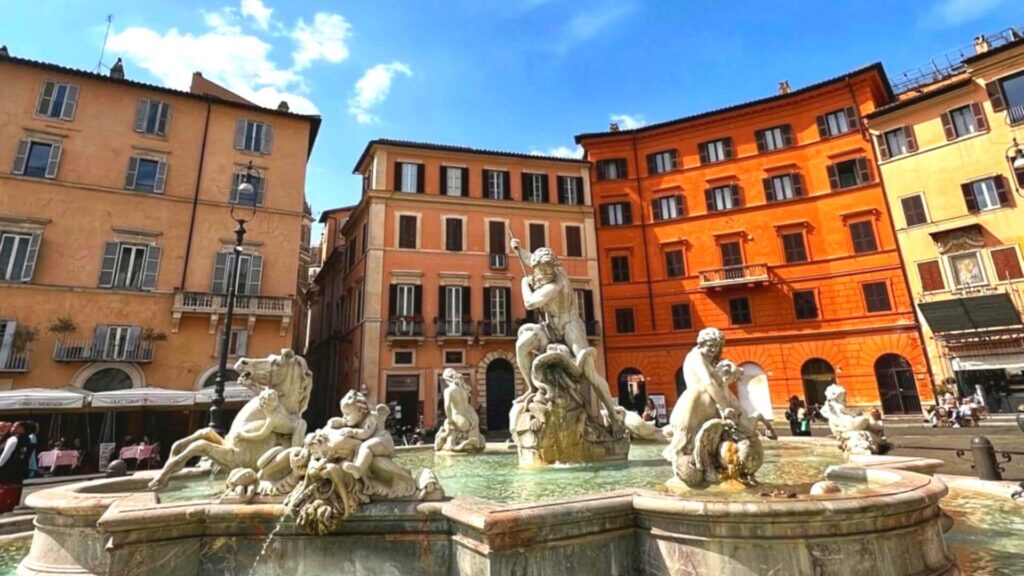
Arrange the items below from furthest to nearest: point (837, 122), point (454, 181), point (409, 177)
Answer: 1. point (454, 181)
2. point (409, 177)
3. point (837, 122)

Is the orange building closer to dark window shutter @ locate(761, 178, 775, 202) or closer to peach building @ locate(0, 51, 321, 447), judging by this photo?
dark window shutter @ locate(761, 178, 775, 202)

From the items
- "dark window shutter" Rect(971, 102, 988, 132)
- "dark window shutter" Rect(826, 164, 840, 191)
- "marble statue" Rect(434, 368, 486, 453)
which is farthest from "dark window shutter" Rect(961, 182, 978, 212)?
"marble statue" Rect(434, 368, 486, 453)

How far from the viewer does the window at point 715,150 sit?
3102 centimetres

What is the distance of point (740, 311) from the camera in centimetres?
2866

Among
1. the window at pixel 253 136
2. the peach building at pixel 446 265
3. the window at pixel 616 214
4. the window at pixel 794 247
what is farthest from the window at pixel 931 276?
the window at pixel 253 136

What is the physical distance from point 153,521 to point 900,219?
31.5 metres

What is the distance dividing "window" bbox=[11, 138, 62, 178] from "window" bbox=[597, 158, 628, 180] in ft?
90.7

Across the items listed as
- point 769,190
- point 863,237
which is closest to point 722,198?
point 769,190

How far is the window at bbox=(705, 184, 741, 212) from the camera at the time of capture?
30.2 meters

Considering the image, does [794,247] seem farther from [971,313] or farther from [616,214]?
[616,214]

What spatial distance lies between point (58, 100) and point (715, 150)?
33.5 meters

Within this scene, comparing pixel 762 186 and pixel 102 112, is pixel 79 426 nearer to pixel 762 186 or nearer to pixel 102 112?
pixel 102 112

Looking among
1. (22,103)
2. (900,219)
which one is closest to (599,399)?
(900,219)

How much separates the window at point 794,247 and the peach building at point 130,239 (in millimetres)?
25691
